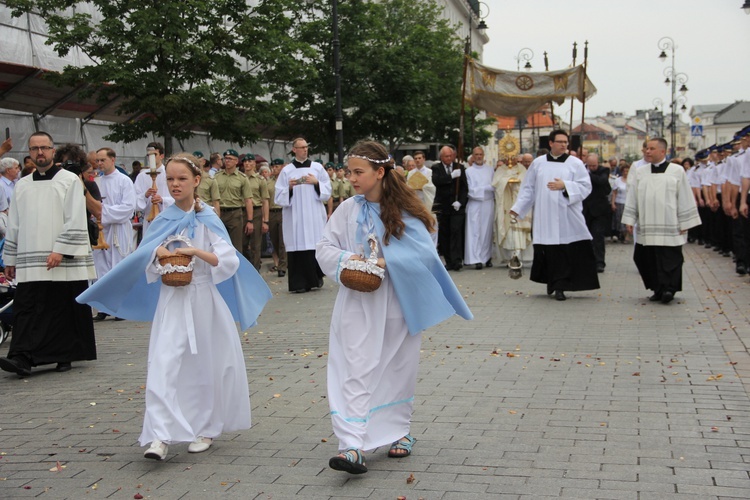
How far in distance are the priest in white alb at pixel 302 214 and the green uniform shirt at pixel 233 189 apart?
1782mm

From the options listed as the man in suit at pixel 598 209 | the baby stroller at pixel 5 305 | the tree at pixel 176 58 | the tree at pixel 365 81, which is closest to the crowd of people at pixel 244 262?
the baby stroller at pixel 5 305

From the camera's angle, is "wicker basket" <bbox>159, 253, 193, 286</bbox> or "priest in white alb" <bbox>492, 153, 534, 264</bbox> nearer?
"wicker basket" <bbox>159, 253, 193, 286</bbox>

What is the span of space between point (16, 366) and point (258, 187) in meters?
10.2

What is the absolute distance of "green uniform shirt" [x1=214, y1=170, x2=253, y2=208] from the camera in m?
17.3

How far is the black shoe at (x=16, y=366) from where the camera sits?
8.57 meters

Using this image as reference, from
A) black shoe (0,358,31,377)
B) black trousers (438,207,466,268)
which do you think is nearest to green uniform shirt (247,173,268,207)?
black trousers (438,207,466,268)

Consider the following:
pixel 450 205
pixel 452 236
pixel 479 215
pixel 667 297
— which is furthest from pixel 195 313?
pixel 479 215

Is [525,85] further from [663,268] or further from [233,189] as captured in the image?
[663,268]

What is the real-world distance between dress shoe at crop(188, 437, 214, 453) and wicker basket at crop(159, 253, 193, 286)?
0.94 meters

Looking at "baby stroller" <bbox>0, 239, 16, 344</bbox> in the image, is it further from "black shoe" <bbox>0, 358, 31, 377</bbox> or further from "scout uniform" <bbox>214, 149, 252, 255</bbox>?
"scout uniform" <bbox>214, 149, 252, 255</bbox>

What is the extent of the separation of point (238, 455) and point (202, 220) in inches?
55.6

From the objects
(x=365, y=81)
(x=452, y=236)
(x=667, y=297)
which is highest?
(x=365, y=81)

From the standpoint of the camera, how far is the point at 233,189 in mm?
17375

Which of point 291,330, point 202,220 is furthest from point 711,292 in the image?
point 202,220
